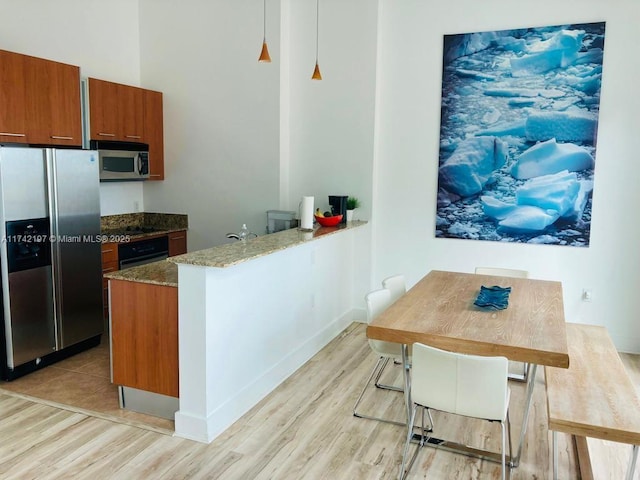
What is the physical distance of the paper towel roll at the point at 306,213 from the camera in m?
4.27

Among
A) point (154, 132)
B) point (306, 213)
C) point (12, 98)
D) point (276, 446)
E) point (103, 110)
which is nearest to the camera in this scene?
point (276, 446)

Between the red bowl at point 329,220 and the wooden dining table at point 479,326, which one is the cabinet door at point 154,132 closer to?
the red bowl at point 329,220

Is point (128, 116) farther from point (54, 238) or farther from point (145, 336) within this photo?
point (145, 336)

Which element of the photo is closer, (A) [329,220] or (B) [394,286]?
(B) [394,286]

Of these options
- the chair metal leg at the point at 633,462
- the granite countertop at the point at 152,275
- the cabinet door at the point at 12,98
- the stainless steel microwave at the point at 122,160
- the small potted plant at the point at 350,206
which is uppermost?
the cabinet door at the point at 12,98

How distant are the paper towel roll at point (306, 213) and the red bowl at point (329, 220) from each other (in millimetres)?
343

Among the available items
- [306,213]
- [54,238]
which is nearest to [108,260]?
[54,238]

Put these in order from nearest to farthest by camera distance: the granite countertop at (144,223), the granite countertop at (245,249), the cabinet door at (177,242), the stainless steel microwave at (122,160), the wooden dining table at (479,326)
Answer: the wooden dining table at (479,326)
the granite countertop at (245,249)
the stainless steel microwave at (122,160)
the granite countertop at (144,223)
the cabinet door at (177,242)

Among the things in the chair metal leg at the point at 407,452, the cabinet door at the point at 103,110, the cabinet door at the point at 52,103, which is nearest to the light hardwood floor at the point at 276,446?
the chair metal leg at the point at 407,452

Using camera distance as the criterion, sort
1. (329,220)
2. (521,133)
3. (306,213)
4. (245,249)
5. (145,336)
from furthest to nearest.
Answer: (329,220)
(521,133)
(306,213)
(245,249)
(145,336)

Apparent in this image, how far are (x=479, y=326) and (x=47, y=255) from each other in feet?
10.3

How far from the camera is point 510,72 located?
4566mm

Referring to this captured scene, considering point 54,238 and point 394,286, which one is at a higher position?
point 54,238

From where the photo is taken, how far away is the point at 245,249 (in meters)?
3.30
